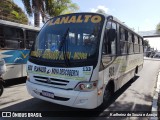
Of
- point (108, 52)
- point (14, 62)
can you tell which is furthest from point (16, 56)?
point (108, 52)

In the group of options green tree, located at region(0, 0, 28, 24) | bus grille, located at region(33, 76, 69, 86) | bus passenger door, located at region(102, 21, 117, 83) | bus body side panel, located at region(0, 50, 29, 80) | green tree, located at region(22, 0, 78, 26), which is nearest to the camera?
bus grille, located at region(33, 76, 69, 86)

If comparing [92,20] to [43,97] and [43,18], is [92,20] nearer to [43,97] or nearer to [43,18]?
[43,97]

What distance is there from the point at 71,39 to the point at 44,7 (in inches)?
689

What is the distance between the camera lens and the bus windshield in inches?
197

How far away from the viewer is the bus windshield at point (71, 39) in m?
5.01

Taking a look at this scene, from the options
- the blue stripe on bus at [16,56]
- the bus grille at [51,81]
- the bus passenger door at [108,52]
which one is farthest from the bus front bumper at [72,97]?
the blue stripe on bus at [16,56]

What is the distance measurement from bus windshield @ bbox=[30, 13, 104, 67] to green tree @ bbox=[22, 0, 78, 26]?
16.0 m

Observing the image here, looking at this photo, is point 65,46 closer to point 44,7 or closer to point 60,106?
point 60,106

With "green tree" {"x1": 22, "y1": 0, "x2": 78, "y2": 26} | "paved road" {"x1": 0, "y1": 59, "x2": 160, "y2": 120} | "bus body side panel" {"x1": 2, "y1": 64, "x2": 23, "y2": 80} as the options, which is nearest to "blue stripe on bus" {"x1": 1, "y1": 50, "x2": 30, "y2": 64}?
"bus body side panel" {"x1": 2, "y1": 64, "x2": 23, "y2": 80}

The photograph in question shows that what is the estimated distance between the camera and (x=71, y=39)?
5.22 m

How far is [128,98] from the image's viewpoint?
291 inches

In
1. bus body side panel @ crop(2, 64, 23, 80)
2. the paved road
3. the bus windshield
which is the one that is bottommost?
the paved road

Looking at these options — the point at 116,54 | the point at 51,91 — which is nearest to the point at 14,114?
the point at 51,91

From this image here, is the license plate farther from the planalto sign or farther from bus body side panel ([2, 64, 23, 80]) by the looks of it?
A: bus body side panel ([2, 64, 23, 80])
